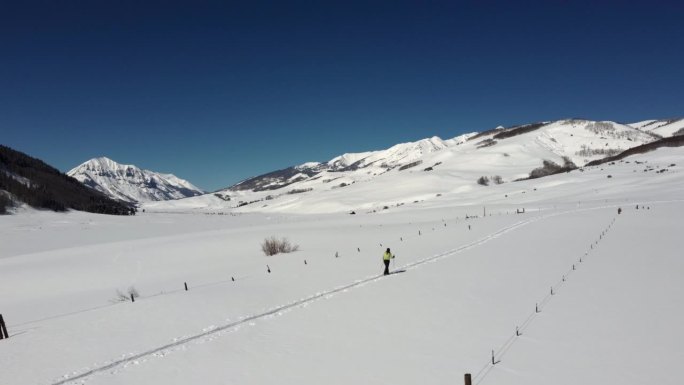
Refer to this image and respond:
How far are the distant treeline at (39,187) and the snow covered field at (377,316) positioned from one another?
83.1 meters

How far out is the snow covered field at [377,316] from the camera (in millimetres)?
11992

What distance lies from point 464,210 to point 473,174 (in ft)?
344

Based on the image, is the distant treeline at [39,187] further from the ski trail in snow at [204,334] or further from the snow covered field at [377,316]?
the ski trail in snow at [204,334]

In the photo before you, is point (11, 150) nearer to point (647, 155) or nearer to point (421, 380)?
point (421, 380)

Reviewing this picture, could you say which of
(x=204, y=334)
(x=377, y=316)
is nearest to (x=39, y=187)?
(x=204, y=334)

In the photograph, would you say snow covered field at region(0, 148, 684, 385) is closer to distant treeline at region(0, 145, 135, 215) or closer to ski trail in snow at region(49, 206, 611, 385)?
ski trail in snow at region(49, 206, 611, 385)

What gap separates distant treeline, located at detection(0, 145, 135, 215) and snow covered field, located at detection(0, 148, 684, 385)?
83.1 m

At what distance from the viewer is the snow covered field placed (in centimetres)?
1199

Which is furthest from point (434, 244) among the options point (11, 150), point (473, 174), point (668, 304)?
point (11, 150)

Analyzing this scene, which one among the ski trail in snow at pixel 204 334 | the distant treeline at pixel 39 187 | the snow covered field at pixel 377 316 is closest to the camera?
the ski trail in snow at pixel 204 334

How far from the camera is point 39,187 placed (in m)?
123

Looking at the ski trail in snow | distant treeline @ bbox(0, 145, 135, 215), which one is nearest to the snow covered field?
the ski trail in snow

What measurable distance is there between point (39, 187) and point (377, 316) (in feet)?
444

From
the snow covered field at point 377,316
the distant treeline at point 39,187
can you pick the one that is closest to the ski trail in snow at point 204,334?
the snow covered field at point 377,316
